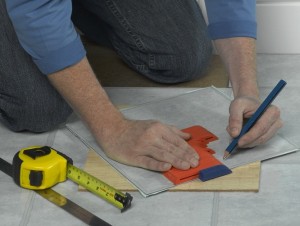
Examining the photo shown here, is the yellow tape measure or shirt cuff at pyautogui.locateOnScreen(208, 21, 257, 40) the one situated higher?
shirt cuff at pyautogui.locateOnScreen(208, 21, 257, 40)

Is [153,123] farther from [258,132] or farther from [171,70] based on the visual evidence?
[171,70]

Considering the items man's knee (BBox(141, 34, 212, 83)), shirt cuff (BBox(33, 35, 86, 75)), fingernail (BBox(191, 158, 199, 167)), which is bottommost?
man's knee (BBox(141, 34, 212, 83))

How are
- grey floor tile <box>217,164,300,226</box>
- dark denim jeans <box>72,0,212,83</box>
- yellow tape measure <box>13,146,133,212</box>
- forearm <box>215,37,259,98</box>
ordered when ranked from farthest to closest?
1. dark denim jeans <box>72,0,212,83</box>
2. forearm <box>215,37,259,98</box>
3. yellow tape measure <box>13,146,133,212</box>
4. grey floor tile <box>217,164,300,226</box>

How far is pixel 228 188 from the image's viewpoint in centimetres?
197

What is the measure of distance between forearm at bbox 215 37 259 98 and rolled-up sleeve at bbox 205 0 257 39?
2cm

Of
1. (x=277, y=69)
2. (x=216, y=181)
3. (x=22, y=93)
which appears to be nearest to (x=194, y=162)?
(x=216, y=181)

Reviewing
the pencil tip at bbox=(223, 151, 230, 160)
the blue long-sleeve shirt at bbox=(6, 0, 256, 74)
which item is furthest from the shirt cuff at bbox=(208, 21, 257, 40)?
the pencil tip at bbox=(223, 151, 230, 160)

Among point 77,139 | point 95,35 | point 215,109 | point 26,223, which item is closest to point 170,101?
point 215,109

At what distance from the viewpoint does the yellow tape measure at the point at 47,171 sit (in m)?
1.97

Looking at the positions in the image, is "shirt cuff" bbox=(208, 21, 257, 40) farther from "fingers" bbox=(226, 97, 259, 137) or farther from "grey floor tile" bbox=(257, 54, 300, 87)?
"grey floor tile" bbox=(257, 54, 300, 87)

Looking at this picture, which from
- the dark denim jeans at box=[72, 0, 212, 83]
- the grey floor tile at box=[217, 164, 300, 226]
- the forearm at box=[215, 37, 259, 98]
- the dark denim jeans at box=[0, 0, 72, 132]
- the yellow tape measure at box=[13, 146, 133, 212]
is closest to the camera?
the grey floor tile at box=[217, 164, 300, 226]

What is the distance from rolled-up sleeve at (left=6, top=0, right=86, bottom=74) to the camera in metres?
1.94

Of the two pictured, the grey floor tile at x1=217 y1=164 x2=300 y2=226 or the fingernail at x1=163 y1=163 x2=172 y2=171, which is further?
the fingernail at x1=163 y1=163 x2=172 y2=171

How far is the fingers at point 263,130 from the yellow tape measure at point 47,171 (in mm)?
371
